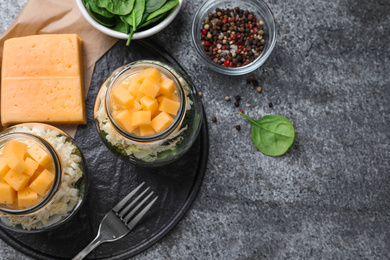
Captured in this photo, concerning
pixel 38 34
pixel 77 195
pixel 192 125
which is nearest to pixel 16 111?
pixel 38 34

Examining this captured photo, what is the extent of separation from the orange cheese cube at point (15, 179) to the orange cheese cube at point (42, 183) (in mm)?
28

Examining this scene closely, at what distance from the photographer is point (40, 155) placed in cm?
118

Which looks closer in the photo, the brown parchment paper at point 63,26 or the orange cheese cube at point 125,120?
the orange cheese cube at point 125,120

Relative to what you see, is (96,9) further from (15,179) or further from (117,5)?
(15,179)

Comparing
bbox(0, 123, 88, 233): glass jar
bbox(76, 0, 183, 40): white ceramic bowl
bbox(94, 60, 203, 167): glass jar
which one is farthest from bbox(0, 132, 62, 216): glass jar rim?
bbox(76, 0, 183, 40): white ceramic bowl

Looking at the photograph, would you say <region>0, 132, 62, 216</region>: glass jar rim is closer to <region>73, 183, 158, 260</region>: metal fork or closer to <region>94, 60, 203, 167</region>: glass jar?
<region>94, 60, 203, 167</region>: glass jar

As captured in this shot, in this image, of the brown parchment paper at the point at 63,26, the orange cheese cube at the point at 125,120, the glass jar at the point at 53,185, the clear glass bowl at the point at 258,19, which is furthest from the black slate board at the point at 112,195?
the orange cheese cube at the point at 125,120

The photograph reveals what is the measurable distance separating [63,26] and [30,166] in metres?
0.65

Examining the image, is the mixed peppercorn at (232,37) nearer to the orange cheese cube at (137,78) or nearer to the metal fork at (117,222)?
the orange cheese cube at (137,78)

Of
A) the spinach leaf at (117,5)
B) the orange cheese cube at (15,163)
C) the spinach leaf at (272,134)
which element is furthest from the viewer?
the spinach leaf at (272,134)

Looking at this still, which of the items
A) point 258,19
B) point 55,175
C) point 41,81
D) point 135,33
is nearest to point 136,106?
point 55,175

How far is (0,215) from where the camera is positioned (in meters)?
1.26

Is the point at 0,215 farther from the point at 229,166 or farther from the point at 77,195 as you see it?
the point at 229,166

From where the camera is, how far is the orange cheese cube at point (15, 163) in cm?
111
